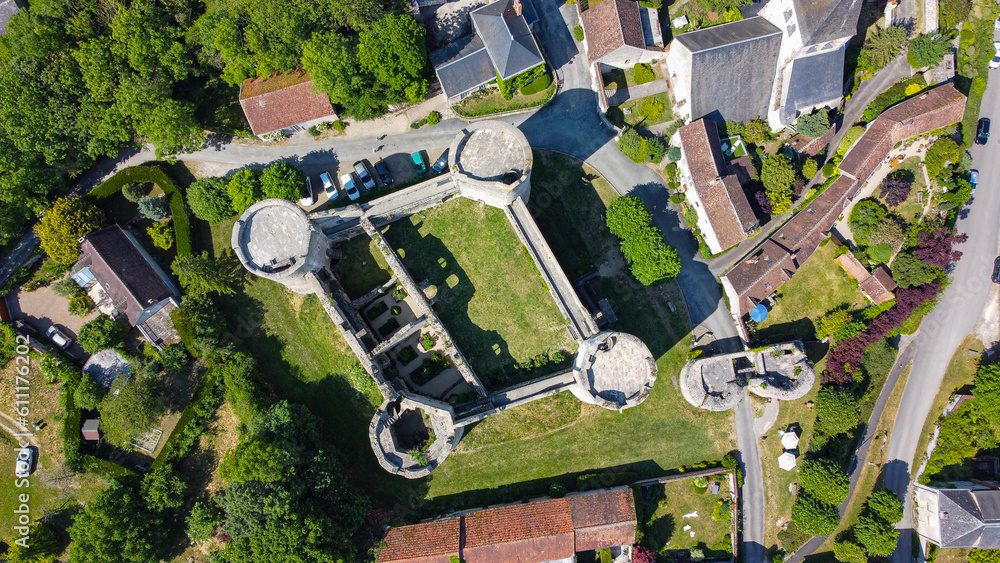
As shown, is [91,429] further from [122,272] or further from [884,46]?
[884,46]

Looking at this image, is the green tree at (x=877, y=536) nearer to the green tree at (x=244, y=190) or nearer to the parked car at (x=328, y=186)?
the parked car at (x=328, y=186)

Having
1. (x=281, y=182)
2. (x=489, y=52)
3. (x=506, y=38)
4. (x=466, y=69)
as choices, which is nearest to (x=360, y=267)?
(x=281, y=182)

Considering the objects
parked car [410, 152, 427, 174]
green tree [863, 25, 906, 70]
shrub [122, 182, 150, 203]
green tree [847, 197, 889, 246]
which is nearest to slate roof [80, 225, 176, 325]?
shrub [122, 182, 150, 203]

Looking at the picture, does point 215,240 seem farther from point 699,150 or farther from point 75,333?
point 699,150

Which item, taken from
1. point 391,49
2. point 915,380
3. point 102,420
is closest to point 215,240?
point 102,420

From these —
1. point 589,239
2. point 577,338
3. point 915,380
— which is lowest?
point 915,380
